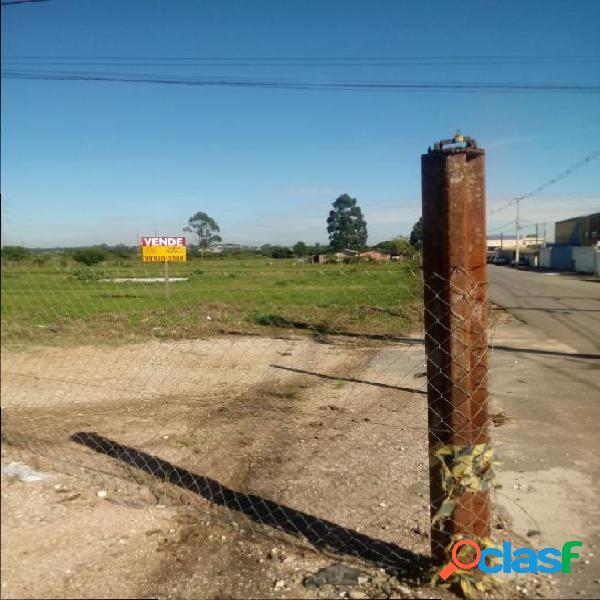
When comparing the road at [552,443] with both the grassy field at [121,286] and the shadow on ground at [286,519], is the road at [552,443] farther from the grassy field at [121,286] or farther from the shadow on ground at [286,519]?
the grassy field at [121,286]

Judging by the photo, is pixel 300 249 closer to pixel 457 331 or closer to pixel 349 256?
pixel 349 256

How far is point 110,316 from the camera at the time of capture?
534cm

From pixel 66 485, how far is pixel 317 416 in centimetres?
284

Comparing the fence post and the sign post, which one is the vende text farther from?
the fence post

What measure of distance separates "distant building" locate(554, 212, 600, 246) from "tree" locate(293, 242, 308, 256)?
134ft

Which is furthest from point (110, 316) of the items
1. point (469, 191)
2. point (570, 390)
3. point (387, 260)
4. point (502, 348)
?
point (502, 348)

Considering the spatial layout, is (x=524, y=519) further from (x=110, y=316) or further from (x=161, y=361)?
(x=161, y=361)

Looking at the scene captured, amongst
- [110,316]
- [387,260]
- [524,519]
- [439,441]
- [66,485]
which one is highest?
[387,260]

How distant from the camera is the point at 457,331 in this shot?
8.22 ft

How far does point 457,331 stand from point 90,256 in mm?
1903

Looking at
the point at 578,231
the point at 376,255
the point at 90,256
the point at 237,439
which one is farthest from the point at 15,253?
the point at 578,231

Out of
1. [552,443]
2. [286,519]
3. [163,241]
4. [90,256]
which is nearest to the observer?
[90,256]

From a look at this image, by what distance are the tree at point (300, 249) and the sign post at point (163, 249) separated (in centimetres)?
110

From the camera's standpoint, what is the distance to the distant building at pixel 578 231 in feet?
131
